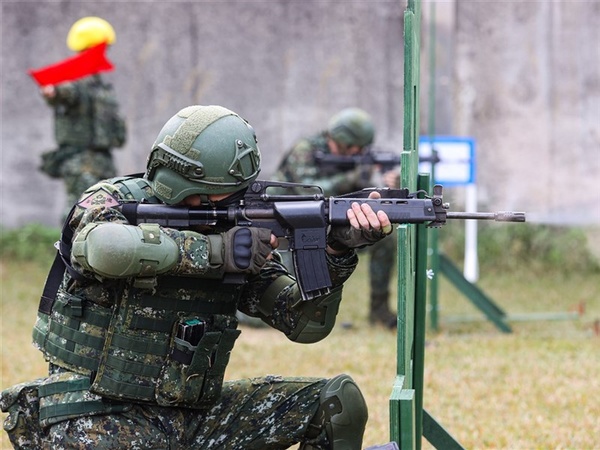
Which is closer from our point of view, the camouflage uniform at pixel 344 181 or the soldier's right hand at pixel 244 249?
the soldier's right hand at pixel 244 249

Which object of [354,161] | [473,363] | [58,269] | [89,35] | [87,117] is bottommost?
[473,363]

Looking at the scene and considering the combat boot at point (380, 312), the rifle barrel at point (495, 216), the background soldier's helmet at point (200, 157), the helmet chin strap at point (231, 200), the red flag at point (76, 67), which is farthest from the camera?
the red flag at point (76, 67)

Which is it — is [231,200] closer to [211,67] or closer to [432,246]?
[432,246]

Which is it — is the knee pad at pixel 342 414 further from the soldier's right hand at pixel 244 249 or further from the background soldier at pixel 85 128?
the background soldier at pixel 85 128

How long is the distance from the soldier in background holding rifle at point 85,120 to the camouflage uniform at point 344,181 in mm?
1870

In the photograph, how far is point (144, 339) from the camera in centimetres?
390

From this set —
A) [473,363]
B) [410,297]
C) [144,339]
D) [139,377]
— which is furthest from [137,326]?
[473,363]

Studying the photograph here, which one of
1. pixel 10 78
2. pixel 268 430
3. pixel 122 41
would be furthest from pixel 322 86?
pixel 268 430

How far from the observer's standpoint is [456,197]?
39.7ft

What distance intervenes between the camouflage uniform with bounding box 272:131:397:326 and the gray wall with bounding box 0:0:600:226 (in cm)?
293

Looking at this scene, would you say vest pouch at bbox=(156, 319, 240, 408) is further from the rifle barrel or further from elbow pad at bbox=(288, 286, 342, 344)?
the rifle barrel

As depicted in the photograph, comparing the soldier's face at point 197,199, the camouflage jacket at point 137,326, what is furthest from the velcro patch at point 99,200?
the soldier's face at point 197,199

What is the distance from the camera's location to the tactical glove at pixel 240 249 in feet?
12.3

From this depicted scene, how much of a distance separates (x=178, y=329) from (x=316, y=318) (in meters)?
0.52
